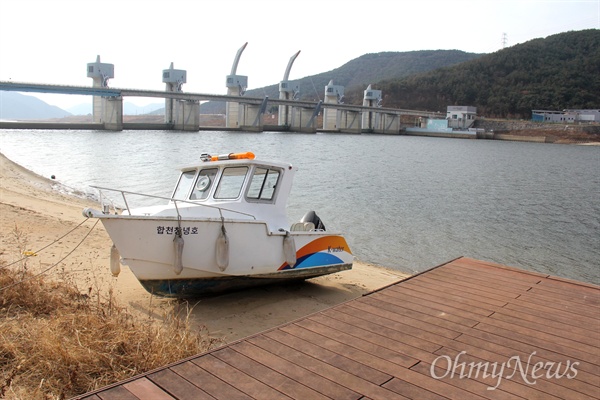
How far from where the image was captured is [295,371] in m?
4.03

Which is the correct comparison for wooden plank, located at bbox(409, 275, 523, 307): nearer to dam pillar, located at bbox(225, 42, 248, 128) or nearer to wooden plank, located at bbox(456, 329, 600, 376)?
wooden plank, located at bbox(456, 329, 600, 376)

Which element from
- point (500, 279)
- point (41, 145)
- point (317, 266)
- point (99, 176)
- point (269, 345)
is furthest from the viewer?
point (41, 145)

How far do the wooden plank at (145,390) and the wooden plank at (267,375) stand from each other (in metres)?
0.62

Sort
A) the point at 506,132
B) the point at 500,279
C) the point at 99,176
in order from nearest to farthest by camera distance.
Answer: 1. the point at 500,279
2. the point at 99,176
3. the point at 506,132

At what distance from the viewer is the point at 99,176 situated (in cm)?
3050

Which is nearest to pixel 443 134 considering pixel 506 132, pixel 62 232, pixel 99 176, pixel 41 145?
pixel 506 132

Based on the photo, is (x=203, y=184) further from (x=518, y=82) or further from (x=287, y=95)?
(x=518, y=82)

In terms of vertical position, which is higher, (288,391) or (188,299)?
(288,391)

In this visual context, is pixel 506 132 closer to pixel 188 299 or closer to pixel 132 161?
pixel 132 161

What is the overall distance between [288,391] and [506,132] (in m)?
123

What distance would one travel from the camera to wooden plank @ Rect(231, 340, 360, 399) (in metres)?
3.73

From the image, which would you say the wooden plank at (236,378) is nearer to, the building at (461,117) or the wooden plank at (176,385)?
the wooden plank at (176,385)

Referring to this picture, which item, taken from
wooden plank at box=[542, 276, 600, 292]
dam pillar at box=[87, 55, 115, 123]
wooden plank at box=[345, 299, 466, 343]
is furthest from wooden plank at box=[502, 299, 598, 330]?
dam pillar at box=[87, 55, 115, 123]

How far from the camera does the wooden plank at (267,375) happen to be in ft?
12.1
